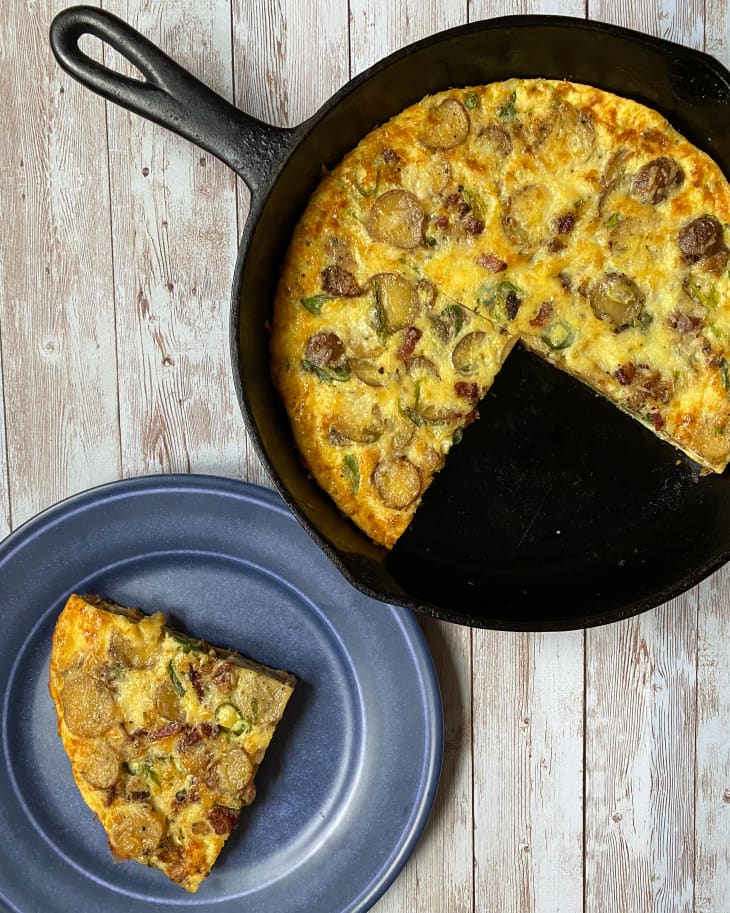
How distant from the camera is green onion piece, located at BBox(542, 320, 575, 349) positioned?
3232 millimetres

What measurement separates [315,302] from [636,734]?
223 cm

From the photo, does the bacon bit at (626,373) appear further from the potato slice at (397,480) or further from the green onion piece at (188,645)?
the green onion piece at (188,645)

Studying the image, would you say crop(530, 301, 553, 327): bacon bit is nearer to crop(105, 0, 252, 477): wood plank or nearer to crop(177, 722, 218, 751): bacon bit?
crop(105, 0, 252, 477): wood plank

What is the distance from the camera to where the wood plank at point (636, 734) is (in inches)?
145

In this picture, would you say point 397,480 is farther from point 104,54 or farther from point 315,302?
point 104,54

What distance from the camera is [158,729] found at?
131 inches

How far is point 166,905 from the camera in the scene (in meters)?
3.54

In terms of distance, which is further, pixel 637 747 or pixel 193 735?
pixel 637 747

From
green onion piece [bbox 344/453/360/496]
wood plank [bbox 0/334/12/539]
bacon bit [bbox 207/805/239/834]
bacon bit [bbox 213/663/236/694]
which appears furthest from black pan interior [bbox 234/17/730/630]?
wood plank [bbox 0/334/12/539]

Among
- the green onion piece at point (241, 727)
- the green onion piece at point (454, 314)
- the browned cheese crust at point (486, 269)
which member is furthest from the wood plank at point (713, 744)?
the green onion piece at point (241, 727)

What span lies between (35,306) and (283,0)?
1588 millimetres

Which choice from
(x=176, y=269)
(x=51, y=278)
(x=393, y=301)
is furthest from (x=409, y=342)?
(x=51, y=278)

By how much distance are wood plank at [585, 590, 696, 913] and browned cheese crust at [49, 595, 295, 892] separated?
134cm

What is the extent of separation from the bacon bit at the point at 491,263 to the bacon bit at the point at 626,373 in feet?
1.88
